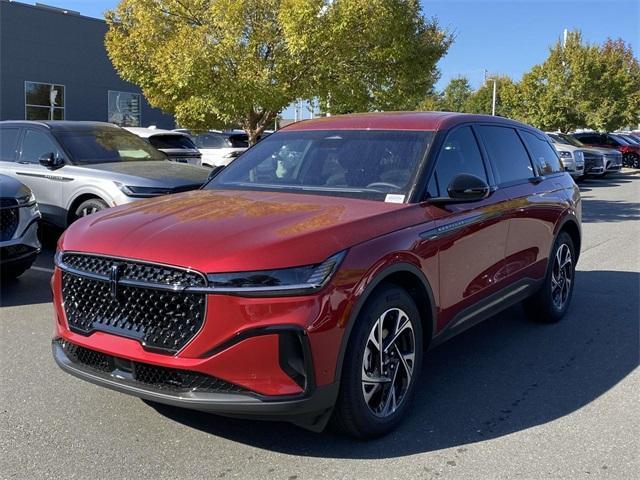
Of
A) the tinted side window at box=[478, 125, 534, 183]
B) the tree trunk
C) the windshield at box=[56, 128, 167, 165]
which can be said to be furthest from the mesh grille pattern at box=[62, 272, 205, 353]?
the tree trunk

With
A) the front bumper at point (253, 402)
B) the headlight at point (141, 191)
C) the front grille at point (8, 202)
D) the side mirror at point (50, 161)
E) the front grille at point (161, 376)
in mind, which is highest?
the side mirror at point (50, 161)

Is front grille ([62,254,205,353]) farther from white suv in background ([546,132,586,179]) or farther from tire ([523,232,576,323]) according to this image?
white suv in background ([546,132,586,179])

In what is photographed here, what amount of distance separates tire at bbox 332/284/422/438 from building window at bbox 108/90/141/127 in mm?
25139

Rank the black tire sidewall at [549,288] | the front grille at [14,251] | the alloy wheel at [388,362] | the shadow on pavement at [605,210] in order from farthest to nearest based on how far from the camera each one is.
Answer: the shadow on pavement at [605,210] < the front grille at [14,251] < the black tire sidewall at [549,288] < the alloy wheel at [388,362]

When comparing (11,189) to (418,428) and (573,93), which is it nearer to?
(418,428)

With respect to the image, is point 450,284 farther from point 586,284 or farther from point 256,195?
point 586,284

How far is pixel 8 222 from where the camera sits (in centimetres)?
664

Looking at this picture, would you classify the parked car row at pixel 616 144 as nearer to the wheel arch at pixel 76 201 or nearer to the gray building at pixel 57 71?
the gray building at pixel 57 71

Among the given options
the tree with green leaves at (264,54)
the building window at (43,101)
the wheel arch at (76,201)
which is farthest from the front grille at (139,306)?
the building window at (43,101)

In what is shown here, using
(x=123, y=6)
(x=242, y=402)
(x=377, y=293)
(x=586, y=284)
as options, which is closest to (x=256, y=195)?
(x=377, y=293)

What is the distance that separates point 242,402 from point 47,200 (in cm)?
653

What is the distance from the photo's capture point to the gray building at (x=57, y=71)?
23.6m

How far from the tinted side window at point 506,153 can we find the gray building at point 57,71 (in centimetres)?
2194

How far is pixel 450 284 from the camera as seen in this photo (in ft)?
14.0
